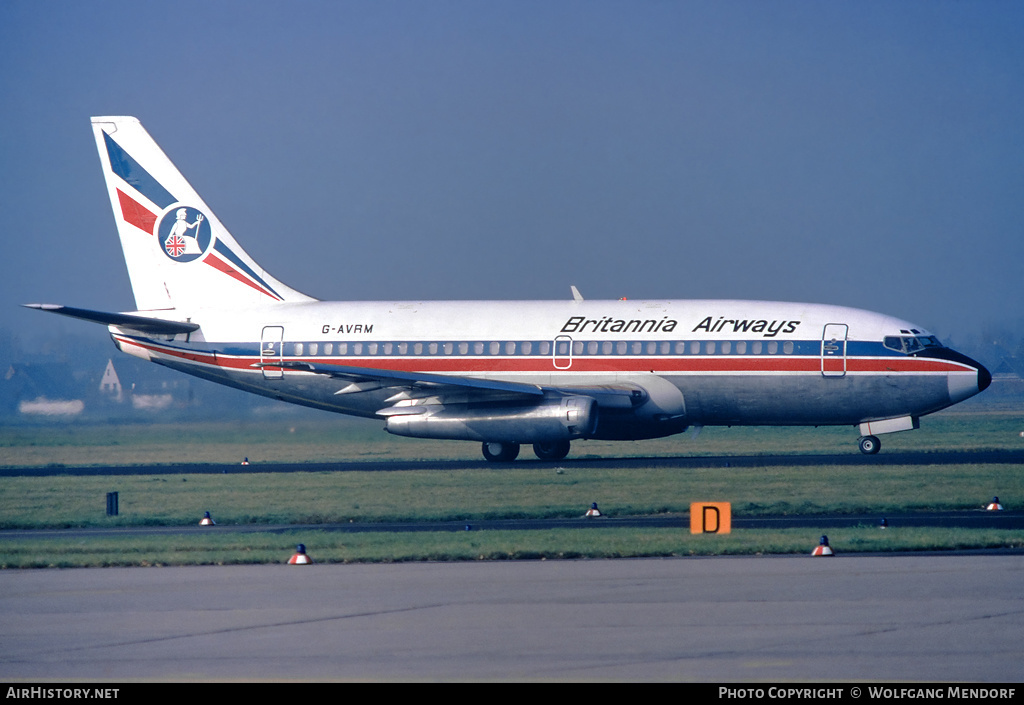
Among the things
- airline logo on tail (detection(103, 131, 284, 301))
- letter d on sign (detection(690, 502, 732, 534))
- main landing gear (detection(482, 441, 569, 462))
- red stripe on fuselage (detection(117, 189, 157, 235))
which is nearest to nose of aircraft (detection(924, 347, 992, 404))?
main landing gear (detection(482, 441, 569, 462))

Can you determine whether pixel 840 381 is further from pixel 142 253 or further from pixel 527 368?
pixel 142 253

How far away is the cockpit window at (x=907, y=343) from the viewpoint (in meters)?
33.1

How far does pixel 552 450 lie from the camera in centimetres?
3634

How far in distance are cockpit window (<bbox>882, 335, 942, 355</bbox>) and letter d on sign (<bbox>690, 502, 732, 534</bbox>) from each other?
1534 cm

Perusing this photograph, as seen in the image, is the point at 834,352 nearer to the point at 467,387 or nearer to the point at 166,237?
the point at 467,387

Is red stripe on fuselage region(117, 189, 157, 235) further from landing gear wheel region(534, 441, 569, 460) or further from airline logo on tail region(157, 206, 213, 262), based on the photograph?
landing gear wheel region(534, 441, 569, 460)

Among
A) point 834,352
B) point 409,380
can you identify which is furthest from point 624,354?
point 409,380

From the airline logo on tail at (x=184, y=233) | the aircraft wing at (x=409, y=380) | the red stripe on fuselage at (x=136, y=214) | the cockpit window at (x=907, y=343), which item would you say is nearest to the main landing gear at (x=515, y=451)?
the aircraft wing at (x=409, y=380)

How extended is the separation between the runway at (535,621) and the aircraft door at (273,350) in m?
20.5

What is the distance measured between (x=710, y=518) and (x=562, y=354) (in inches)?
618

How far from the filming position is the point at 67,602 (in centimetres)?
1425

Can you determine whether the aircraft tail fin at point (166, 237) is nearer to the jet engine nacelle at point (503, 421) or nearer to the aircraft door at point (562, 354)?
the jet engine nacelle at point (503, 421)
